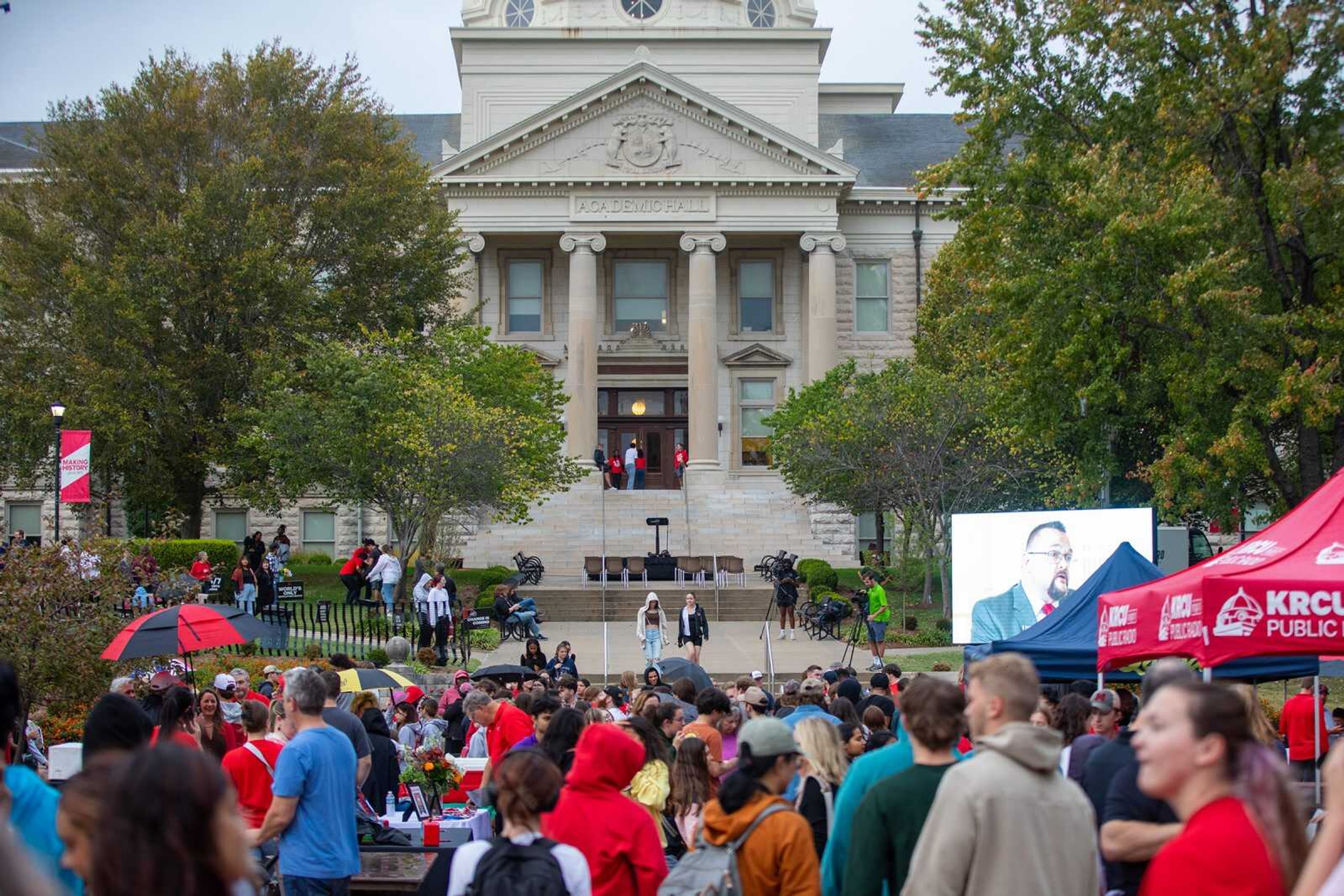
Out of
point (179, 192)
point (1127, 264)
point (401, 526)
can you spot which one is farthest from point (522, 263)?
point (1127, 264)

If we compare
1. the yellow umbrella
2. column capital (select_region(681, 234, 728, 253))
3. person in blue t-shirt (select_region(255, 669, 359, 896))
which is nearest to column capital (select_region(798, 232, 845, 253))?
column capital (select_region(681, 234, 728, 253))

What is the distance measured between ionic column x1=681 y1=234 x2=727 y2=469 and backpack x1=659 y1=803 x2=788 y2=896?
45384 mm

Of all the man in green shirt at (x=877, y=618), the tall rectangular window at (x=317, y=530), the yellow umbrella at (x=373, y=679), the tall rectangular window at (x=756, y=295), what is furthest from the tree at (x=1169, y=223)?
the tall rectangular window at (x=317, y=530)

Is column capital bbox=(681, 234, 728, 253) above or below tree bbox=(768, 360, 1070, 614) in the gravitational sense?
above

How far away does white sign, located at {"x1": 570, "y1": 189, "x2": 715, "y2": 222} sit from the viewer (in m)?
52.2

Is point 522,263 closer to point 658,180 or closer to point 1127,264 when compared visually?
point 658,180

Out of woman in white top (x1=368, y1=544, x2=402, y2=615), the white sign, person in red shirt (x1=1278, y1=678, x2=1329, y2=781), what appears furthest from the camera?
the white sign

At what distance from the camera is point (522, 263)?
2188 inches

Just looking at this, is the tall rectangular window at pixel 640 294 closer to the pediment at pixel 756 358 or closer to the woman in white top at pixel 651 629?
the pediment at pixel 756 358

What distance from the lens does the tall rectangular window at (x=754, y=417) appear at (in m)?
54.5

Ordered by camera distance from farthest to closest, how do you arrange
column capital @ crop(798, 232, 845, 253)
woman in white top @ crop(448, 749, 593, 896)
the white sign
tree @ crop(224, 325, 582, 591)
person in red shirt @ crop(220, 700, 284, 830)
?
column capital @ crop(798, 232, 845, 253)
the white sign
tree @ crop(224, 325, 582, 591)
person in red shirt @ crop(220, 700, 284, 830)
woman in white top @ crop(448, 749, 593, 896)

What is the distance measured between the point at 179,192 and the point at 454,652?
16611 millimetres

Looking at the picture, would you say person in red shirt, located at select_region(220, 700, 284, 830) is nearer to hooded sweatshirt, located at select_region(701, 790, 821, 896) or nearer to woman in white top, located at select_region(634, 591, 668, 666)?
hooded sweatshirt, located at select_region(701, 790, 821, 896)

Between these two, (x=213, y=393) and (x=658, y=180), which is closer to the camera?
(x=213, y=393)
